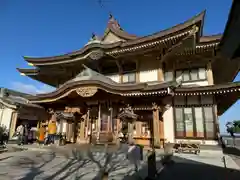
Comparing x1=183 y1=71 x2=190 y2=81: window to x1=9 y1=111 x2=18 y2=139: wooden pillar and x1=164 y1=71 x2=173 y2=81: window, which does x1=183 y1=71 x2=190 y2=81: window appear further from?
x1=9 y1=111 x2=18 y2=139: wooden pillar

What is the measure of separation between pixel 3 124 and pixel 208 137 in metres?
17.3

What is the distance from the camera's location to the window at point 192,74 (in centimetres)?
1284

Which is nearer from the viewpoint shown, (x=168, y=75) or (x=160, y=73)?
(x=160, y=73)

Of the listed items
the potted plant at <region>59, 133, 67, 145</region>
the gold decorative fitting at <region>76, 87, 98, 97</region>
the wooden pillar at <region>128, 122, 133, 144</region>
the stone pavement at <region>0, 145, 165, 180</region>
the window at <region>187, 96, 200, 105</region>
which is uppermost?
the gold decorative fitting at <region>76, 87, 98, 97</region>

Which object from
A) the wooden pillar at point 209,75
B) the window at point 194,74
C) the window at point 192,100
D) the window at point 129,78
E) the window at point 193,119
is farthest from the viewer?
the window at point 129,78

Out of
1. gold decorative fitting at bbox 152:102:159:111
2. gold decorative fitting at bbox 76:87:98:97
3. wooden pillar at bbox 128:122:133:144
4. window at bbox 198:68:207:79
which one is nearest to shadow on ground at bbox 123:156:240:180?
wooden pillar at bbox 128:122:133:144

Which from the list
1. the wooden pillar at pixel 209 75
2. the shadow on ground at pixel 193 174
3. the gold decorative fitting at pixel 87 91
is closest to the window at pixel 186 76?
the wooden pillar at pixel 209 75

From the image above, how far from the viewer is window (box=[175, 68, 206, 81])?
12.8 meters

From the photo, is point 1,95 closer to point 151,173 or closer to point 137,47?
point 137,47

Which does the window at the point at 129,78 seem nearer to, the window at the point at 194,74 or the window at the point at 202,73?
the window at the point at 194,74

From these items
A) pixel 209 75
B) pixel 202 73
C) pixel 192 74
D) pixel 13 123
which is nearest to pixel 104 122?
pixel 192 74

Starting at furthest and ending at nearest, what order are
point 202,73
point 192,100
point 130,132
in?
point 202,73 → point 192,100 → point 130,132

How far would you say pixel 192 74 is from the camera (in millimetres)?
13148

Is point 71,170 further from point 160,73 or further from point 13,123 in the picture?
point 13,123
